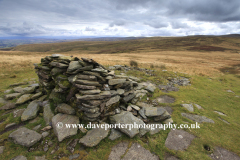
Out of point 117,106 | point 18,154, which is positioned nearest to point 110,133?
point 117,106

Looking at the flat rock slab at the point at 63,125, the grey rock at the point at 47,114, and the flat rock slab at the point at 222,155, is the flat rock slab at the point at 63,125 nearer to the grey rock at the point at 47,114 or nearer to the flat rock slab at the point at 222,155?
the grey rock at the point at 47,114

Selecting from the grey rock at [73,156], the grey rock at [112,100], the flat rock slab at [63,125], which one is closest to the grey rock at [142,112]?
the grey rock at [112,100]

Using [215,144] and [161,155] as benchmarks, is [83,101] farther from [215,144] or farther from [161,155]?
[215,144]

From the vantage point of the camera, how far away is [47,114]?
9742mm

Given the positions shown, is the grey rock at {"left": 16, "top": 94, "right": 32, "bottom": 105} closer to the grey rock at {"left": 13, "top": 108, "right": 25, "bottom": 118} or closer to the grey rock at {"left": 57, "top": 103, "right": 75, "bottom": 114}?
the grey rock at {"left": 13, "top": 108, "right": 25, "bottom": 118}

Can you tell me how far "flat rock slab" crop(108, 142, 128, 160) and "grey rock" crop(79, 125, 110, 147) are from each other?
108 centimetres

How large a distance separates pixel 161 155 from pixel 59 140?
6607mm

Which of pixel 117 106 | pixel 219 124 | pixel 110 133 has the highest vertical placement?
pixel 117 106

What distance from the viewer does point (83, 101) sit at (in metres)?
8.68

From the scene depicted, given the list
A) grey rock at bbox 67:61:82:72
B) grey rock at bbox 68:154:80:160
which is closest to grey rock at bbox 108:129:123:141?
grey rock at bbox 68:154:80:160

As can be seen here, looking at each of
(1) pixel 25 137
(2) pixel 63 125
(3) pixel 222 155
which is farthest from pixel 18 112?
(3) pixel 222 155

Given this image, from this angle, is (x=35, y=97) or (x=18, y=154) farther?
(x=35, y=97)

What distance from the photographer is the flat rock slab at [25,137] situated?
7085 millimetres

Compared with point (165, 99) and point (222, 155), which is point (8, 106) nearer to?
point (165, 99)
